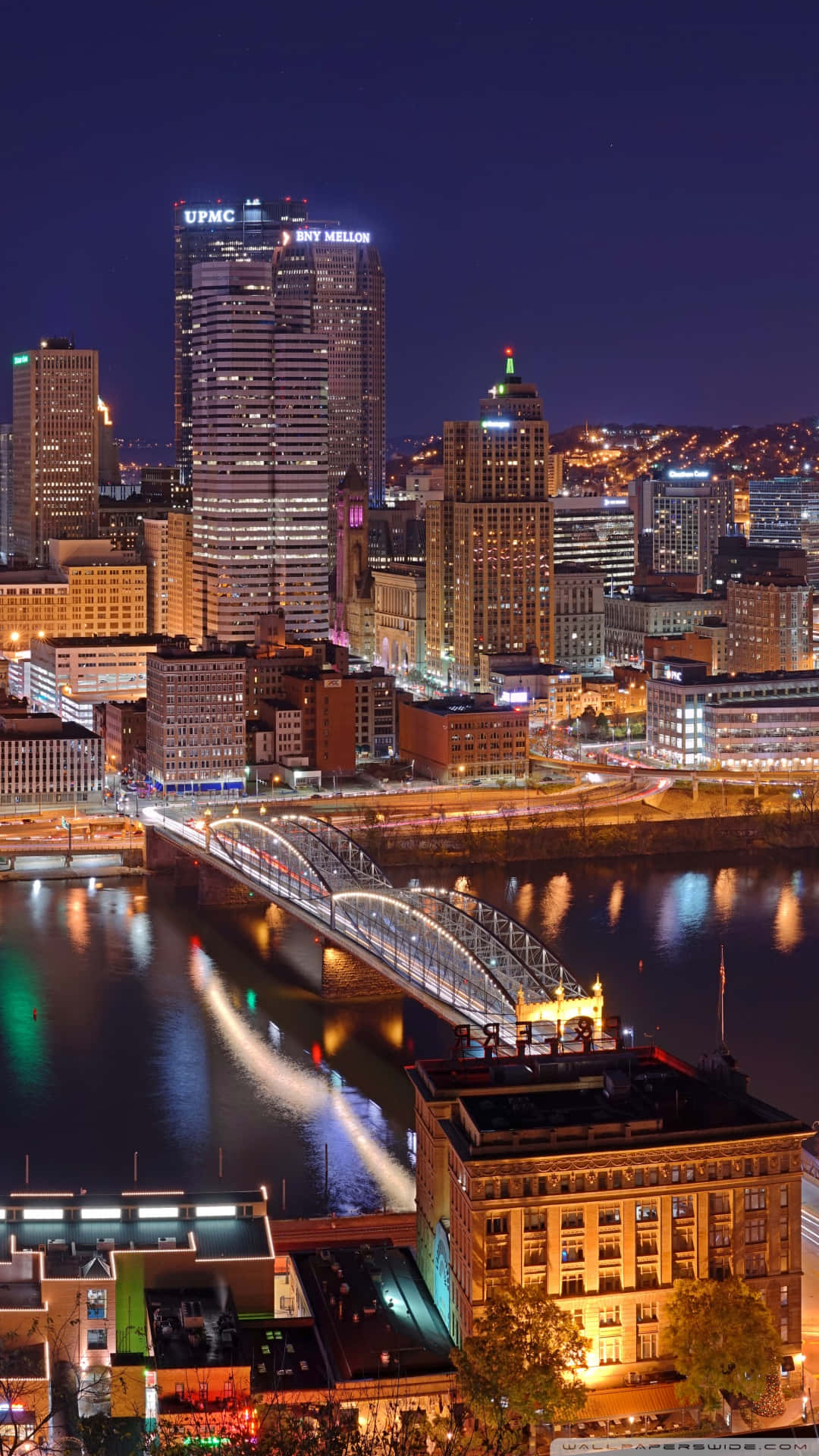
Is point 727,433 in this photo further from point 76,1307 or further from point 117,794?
point 76,1307

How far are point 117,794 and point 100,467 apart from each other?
4132cm

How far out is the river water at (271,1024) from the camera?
22.9m

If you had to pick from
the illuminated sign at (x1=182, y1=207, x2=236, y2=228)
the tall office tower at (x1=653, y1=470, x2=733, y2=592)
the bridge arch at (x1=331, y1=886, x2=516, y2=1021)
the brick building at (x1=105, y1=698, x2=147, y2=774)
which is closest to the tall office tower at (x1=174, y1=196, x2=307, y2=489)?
the illuminated sign at (x1=182, y1=207, x2=236, y2=228)

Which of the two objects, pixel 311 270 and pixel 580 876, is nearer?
pixel 580 876

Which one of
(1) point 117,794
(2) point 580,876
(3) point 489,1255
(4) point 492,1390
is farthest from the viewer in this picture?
(1) point 117,794

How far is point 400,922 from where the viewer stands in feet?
96.4

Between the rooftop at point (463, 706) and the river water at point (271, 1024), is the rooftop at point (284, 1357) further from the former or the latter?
the rooftop at point (463, 706)

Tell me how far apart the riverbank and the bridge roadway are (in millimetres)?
3834

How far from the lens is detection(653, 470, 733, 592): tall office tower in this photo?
77.9 meters

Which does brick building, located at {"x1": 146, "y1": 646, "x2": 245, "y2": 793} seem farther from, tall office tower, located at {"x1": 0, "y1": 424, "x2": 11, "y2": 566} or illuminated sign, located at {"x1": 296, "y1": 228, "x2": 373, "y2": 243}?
illuminated sign, located at {"x1": 296, "y1": 228, "x2": 373, "y2": 243}

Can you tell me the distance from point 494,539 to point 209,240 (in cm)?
3317

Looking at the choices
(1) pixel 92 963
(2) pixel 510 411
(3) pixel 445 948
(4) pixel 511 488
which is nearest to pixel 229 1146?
(3) pixel 445 948

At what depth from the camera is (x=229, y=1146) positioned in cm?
2322

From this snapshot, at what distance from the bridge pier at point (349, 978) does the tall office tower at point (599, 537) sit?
1528 inches
